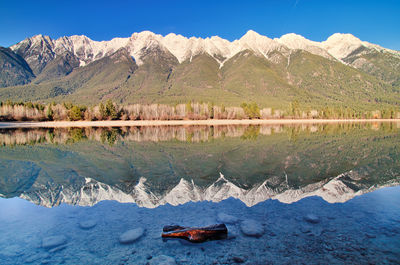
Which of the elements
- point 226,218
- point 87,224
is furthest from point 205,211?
A: point 87,224

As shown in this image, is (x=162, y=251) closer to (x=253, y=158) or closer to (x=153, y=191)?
(x=153, y=191)

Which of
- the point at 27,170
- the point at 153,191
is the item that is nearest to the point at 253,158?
the point at 153,191

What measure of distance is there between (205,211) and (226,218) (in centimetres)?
123

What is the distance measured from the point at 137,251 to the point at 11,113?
128 m

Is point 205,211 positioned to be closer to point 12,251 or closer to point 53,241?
point 53,241

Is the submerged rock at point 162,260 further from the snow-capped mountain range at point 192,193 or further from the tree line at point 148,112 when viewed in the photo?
the tree line at point 148,112

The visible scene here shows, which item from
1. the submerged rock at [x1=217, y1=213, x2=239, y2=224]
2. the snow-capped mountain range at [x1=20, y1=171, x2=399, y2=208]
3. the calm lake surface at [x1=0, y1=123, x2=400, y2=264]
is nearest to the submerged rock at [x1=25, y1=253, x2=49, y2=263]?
the calm lake surface at [x1=0, y1=123, x2=400, y2=264]

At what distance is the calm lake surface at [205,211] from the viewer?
24.8 ft

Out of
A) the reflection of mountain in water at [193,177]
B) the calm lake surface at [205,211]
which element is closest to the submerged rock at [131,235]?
the calm lake surface at [205,211]

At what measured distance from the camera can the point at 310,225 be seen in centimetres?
942

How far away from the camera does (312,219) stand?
9.91 m

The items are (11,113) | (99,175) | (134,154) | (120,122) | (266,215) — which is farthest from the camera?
(120,122)

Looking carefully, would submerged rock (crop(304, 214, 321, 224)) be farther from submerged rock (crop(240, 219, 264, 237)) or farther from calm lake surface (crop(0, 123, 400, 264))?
submerged rock (crop(240, 219, 264, 237))

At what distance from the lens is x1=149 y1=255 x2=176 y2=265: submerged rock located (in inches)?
280
